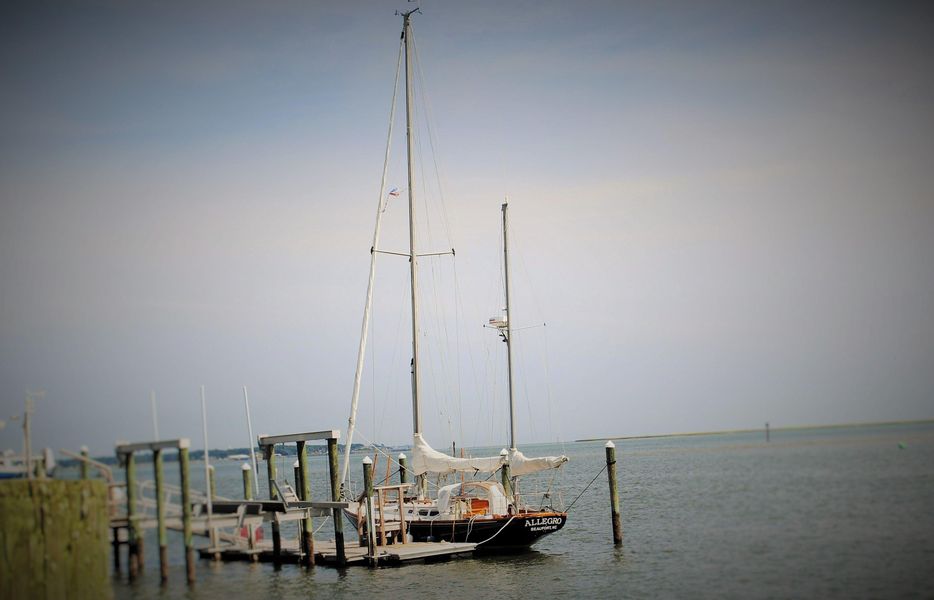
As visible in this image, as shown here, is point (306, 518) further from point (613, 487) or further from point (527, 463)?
point (613, 487)

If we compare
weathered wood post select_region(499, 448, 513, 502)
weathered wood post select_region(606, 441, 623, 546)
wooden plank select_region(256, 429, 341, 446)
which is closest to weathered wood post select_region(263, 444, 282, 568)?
wooden plank select_region(256, 429, 341, 446)

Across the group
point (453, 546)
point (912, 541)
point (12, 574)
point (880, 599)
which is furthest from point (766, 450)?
point (12, 574)

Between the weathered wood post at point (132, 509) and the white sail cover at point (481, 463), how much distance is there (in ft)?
43.6

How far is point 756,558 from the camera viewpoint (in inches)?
1136

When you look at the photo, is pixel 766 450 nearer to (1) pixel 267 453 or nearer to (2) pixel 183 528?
(1) pixel 267 453

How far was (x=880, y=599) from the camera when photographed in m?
24.3

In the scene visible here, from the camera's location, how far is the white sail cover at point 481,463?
3762 cm

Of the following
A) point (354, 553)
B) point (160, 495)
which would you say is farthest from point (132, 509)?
point (354, 553)

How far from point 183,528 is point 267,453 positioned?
24.1 feet

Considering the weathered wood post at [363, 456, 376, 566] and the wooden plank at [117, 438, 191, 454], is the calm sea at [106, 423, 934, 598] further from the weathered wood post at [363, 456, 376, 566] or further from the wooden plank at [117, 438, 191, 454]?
the wooden plank at [117, 438, 191, 454]

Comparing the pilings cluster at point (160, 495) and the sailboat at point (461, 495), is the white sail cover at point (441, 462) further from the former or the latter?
the pilings cluster at point (160, 495)

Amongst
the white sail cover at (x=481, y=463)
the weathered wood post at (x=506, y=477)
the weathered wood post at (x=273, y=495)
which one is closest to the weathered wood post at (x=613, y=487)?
the white sail cover at (x=481, y=463)

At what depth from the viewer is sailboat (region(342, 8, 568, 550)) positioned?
117 feet

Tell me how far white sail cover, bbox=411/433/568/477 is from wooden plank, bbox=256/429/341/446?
7.21 metres
